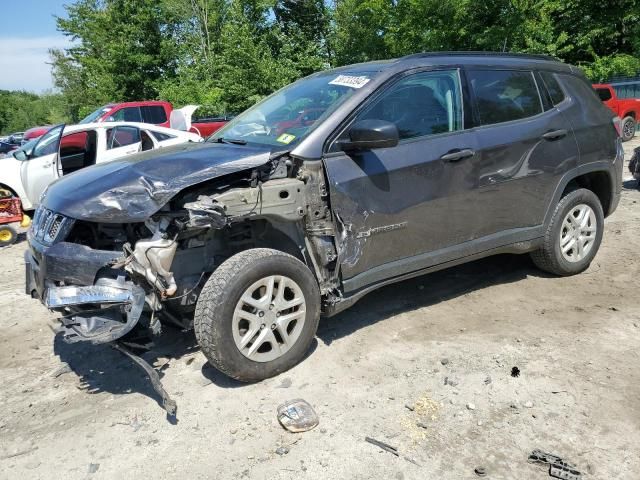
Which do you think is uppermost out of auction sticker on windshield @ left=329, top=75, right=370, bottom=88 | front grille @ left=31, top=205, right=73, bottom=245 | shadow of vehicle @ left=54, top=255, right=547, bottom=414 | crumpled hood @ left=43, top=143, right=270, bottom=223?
auction sticker on windshield @ left=329, top=75, right=370, bottom=88

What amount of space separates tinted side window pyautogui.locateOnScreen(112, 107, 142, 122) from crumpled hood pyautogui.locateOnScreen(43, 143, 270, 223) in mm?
11474

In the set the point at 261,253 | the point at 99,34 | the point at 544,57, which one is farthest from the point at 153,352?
Result: the point at 99,34

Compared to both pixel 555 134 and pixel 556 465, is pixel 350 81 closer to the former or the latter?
pixel 555 134

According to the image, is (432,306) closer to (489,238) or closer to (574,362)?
(489,238)

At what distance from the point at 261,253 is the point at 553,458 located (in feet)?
6.39

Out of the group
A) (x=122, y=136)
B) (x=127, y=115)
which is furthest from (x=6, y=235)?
(x=127, y=115)

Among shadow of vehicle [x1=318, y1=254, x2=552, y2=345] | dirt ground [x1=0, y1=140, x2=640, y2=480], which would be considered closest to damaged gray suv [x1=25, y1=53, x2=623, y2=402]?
dirt ground [x1=0, y1=140, x2=640, y2=480]

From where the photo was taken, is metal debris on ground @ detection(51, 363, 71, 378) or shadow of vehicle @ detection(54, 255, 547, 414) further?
metal debris on ground @ detection(51, 363, 71, 378)

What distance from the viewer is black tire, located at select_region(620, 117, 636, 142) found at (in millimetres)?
15511

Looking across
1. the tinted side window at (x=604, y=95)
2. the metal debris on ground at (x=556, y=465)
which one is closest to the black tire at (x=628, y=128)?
the tinted side window at (x=604, y=95)

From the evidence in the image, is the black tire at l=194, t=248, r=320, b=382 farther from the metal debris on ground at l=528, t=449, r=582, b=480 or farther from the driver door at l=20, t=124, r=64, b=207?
the driver door at l=20, t=124, r=64, b=207

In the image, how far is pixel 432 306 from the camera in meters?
4.61

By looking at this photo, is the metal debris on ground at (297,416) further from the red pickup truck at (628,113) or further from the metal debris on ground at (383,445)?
the red pickup truck at (628,113)

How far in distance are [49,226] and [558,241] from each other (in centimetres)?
409
